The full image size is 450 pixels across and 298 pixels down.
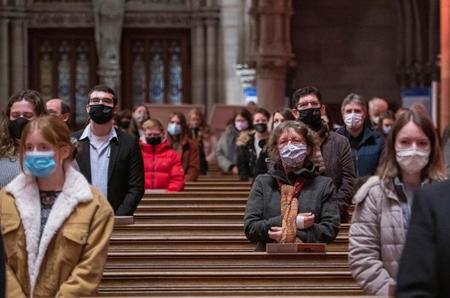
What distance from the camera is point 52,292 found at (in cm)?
591

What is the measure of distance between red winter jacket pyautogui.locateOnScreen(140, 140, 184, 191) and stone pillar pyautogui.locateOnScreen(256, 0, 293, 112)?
1023 cm

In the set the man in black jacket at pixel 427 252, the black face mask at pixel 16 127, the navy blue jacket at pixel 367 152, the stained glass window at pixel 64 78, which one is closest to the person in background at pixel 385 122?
the navy blue jacket at pixel 367 152

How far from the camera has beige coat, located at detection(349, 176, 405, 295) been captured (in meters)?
5.75

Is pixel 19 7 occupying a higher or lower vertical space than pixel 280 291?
higher

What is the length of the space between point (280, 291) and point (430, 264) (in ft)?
10.8

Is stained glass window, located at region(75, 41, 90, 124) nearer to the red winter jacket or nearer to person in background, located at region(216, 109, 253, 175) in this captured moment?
person in background, located at region(216, 109, 253, 175)

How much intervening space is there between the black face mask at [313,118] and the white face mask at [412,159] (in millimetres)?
3373

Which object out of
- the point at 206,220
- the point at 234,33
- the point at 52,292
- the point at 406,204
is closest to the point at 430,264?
the point at 406,204

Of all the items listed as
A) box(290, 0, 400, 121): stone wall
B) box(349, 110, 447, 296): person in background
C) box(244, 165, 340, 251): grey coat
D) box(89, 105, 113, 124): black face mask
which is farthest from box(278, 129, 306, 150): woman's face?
box(290, 0, 400, 121): stone wall

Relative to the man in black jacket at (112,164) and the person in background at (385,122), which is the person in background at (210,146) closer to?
the person in background at (385,122)

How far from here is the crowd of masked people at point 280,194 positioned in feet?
18.2

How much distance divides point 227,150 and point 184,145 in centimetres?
278

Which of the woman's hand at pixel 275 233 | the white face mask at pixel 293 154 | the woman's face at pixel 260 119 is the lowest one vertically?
the woman's hand at pixel 275 233

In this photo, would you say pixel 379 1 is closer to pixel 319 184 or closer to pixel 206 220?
pixel 206 220
